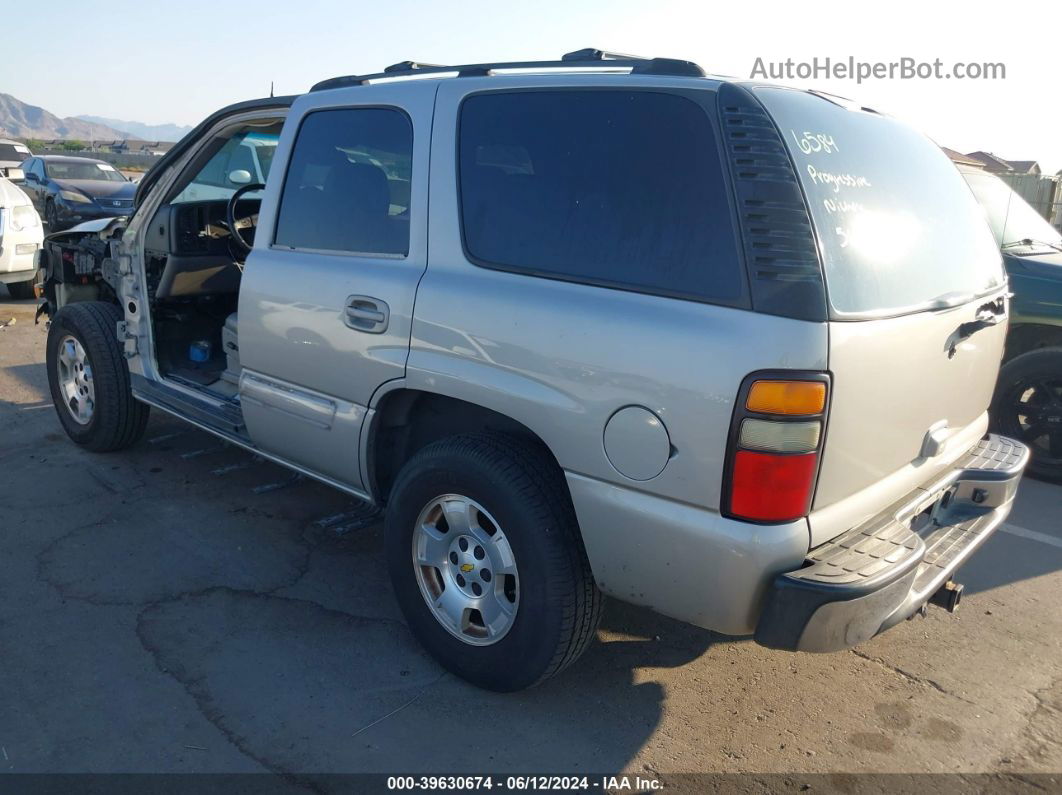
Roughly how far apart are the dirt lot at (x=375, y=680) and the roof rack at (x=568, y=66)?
2.16 metres

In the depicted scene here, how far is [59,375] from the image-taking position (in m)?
5.42

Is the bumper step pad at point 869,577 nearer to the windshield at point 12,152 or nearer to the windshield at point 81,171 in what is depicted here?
the windshield at point 81,171

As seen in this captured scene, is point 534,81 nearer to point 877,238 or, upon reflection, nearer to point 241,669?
point 877,238

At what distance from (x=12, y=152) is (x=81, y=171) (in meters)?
7.01

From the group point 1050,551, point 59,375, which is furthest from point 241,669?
point 1050,551

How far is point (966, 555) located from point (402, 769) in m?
2.05

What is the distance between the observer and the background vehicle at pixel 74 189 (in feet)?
48.6

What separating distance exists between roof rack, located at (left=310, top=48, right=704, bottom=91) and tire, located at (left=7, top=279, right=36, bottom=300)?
846cm

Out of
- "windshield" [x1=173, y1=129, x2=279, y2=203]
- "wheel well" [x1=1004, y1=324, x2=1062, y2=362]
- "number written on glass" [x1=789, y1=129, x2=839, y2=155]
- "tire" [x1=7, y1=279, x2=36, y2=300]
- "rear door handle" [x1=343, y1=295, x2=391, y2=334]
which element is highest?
"number written on glass" [x1=789, y1=129, x2=839, y2=155]

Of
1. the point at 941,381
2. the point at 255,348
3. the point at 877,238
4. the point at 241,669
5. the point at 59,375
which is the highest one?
the point at 877,238

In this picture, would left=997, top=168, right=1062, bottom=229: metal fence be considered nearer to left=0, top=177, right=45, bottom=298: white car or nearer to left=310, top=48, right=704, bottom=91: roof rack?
left=310, top=48, right=704, bottom=91: roof rack

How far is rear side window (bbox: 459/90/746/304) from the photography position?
2496 mm

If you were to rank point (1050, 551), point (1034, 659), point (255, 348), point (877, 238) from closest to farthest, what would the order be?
point (877, 238) → point (1034, 659) → point (255, 348) → point (1050, 551)

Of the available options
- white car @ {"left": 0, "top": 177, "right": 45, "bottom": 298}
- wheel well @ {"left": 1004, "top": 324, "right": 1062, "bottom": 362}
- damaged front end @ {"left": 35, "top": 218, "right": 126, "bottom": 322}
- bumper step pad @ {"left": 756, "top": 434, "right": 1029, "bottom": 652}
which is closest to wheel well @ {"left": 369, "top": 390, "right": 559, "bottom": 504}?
bumper step pad @ {"left": 756, "top": 434, "right": 1029, "bottom": 652}
